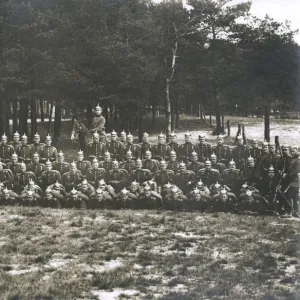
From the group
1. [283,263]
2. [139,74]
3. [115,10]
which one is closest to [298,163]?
[283,263]

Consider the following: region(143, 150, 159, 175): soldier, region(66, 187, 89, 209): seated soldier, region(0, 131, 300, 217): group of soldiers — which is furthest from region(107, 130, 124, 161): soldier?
region(66, 187, 89, 209): seated soldier

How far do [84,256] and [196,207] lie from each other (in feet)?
14.5

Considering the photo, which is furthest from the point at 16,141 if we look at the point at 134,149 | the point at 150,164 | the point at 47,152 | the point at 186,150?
the point at 186,150

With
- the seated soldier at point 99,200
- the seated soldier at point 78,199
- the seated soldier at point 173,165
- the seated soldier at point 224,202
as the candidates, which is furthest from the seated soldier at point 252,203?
the seated soldier at point 78,199

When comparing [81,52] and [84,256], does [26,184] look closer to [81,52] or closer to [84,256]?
[84,256]

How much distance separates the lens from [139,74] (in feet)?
78.9

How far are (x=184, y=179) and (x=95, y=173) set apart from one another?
2.38 m

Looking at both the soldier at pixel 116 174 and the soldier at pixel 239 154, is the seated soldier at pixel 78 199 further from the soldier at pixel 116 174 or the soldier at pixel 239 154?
the soldier at pixel 239 154

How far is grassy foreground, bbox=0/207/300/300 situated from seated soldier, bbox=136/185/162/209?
21.1 inches

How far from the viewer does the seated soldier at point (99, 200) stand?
11773mm

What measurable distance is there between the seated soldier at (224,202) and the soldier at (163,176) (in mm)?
1386

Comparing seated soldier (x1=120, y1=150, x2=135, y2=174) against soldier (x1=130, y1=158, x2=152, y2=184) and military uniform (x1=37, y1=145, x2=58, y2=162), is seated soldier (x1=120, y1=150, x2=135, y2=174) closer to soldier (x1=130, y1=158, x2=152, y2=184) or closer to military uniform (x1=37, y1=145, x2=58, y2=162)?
soldier (x1=130, y1=158, x2=152, y2=184)

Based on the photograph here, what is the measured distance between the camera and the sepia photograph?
716 centimetres

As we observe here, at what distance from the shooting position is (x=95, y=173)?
12758 millimetres
